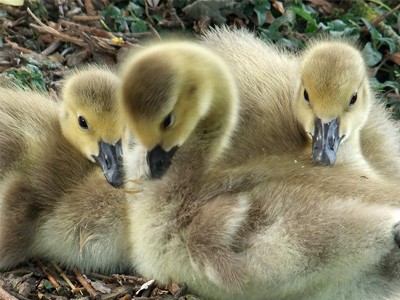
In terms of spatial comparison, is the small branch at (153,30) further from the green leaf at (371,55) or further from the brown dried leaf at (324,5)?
the green leaf at (371,55)

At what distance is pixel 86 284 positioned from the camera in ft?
10.0

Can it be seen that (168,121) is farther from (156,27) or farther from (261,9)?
(261,9)

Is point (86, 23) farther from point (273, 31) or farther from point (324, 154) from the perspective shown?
point (324, 154)

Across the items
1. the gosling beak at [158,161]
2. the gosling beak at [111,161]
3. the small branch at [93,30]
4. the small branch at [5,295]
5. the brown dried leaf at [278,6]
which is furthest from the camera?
the brown dried leaf at [278,6]

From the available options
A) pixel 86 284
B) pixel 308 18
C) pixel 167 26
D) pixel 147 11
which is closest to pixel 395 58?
pixel 308 18

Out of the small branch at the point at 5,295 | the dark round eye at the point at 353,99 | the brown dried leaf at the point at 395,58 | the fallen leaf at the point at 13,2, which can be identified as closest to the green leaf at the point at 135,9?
the fallen leaf at the point at 13,2

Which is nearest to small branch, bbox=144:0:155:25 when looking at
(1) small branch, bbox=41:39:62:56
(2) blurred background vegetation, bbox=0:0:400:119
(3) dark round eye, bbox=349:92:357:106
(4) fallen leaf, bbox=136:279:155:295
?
(2) blurred background vegetation, bbox=0:0:400:119

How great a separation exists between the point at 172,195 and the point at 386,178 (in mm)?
848

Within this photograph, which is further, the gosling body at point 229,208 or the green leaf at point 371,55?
the green leaf at point 371,55

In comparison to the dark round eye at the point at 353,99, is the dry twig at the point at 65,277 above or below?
below

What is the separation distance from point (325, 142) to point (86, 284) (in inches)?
37.6

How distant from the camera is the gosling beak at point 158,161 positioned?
2797 mm

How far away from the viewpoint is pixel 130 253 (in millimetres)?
3082

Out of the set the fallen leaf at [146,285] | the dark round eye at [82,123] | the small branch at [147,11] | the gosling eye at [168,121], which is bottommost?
the fallen leaf at [146,285]
